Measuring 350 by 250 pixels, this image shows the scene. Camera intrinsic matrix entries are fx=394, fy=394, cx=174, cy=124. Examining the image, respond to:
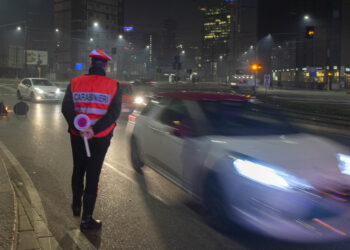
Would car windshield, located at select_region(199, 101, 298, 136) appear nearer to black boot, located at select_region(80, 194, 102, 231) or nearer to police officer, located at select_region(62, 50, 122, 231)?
police officer, located at select_region(62, 50, 122, 231)

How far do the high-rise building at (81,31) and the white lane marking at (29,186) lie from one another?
259 ft

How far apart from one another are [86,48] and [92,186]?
89827 millimetres

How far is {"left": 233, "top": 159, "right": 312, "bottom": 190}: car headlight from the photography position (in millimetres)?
4039

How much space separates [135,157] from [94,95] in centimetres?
328

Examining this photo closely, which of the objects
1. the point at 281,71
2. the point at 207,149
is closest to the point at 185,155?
the point at 207,149

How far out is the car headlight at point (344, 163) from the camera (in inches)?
180

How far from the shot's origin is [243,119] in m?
5.67

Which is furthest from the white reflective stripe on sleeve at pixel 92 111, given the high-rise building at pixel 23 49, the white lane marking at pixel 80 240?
the high-rise building at pixel 23 49

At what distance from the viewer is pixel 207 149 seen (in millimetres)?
4863

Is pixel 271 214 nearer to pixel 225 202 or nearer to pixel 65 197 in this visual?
pixel 225 202

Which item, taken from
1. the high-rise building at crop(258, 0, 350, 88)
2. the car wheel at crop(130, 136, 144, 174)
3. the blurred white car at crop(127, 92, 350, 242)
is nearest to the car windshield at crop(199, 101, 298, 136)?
the blurred white car at crop(127, 92, 350, 242)

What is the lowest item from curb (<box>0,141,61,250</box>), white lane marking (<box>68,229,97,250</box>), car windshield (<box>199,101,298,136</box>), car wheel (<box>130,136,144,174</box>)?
white lane marking (<box>68,229,97,250</box>)

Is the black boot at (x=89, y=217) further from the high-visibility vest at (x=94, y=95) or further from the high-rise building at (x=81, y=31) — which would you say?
the high-rise building at (x=81, y=31)

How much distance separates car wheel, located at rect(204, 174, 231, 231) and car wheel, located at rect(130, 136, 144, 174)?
2.60 metres
